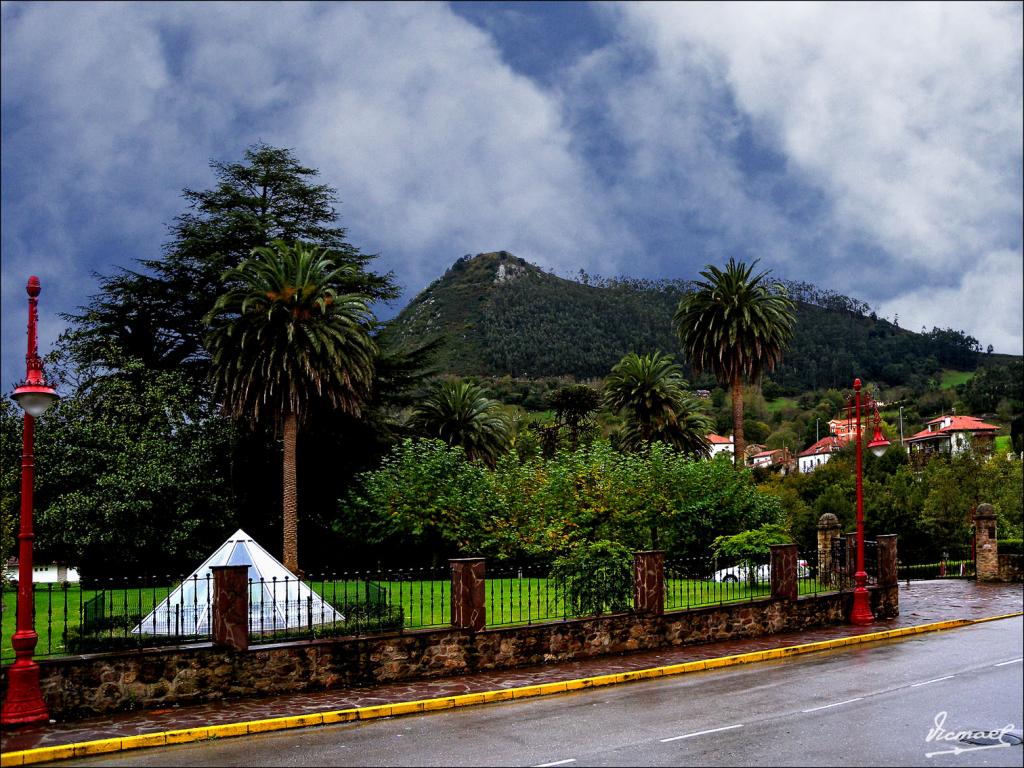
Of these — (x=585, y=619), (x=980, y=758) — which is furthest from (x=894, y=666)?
(x=980, y=758)

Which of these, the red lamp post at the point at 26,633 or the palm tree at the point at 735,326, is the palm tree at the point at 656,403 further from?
the red lamp post at the point at 26,633

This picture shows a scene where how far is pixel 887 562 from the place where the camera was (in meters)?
23.8

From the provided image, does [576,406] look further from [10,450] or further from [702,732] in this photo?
[702,732]

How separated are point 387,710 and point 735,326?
139 ft

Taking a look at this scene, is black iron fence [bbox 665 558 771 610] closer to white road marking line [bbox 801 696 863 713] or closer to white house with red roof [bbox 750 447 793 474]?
white road marking line [bbox 801 696 863 713]

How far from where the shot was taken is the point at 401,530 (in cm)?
3800

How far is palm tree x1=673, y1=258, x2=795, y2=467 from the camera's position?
53.0 metres

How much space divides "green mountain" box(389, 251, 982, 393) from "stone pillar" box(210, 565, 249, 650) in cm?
10565

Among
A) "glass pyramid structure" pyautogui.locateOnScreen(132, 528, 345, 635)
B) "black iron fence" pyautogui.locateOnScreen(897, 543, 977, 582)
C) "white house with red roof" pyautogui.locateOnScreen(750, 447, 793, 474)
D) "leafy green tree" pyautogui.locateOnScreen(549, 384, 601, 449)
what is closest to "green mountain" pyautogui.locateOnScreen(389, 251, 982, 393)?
"white house with red roof" pyautogui.locateOnScreen(750, 447, 793, 474)

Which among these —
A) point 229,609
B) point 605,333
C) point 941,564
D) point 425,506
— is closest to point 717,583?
point 229,609

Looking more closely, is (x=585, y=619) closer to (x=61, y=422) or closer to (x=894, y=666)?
(x=894, y=666)

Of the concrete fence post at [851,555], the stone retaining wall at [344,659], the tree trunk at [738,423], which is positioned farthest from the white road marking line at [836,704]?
the tree trunk at [738,423]

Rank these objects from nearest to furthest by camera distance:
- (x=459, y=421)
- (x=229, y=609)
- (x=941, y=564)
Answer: (x=229, y=609)
(x=941, y=564)
(x=459, y=421)

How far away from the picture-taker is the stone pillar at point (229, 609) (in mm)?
14102
